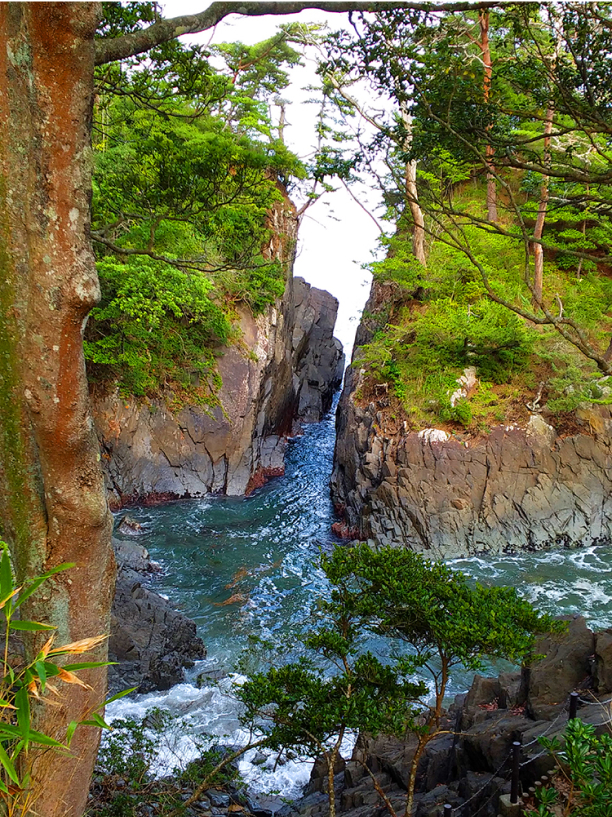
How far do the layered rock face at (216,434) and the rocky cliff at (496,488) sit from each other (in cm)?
504

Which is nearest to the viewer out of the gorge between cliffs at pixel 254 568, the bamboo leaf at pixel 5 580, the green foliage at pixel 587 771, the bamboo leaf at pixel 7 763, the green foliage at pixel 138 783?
the bamboo leaf at pixel 7 763

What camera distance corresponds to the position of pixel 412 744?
6871 millimetres

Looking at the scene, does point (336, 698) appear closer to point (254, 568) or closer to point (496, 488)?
point (254, 568)

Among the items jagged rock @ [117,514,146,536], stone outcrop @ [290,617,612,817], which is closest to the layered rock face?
jagged rock @ [117,514,146,536]

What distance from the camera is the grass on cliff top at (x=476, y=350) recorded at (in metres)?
14.4

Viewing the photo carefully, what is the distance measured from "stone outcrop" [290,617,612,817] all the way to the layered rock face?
10576 mm

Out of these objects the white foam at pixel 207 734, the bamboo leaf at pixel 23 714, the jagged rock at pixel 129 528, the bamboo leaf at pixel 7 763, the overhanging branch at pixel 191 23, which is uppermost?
the overhanging branch at pixel 191 23

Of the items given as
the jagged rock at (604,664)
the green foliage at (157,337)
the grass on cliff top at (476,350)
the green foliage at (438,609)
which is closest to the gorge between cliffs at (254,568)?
the grass on cliff top at (476,350)

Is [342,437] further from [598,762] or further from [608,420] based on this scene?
[598,762]

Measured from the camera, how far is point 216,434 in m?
17.3

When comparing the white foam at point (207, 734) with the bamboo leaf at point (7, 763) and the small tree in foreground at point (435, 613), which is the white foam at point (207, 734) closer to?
the small tree in foreground at point (435, 613)

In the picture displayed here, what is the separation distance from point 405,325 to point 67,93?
14677 mm

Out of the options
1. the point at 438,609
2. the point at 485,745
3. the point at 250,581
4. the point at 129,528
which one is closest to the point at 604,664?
the point at 485,745

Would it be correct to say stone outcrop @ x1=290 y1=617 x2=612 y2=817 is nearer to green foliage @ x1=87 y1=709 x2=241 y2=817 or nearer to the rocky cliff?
green foliage @ x1=87 y1=709 x2=241 y2=817
